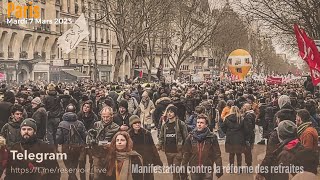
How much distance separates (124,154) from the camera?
6105 mm

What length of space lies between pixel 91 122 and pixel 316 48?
4.57m

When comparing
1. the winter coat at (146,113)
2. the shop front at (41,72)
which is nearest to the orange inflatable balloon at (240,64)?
the shop front at (41,72)

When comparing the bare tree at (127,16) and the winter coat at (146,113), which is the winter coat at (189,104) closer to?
the winter coat at (146,113)

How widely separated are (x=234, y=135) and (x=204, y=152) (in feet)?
8.15

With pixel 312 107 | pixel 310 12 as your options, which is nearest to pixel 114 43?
pixel 310 12

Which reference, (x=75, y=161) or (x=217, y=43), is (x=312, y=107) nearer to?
(x=75, y=161)

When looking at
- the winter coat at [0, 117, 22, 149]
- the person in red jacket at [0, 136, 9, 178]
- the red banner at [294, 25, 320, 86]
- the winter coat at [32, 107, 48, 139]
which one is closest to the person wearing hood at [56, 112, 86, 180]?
the winter coat at [0, 117, 22, 149]

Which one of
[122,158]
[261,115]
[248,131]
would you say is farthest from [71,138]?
[261,115]

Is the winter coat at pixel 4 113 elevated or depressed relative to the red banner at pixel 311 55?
depressed

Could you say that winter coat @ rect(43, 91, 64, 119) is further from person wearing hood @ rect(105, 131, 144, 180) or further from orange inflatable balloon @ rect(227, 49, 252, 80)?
orange inflatable balloon @ rect(227, 49, 252, 80)

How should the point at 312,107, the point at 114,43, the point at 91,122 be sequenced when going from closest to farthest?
the point at 91,122
the point at 312,107
the point at 114,43

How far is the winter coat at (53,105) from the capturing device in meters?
12.2

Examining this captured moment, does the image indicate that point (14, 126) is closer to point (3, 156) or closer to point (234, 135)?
point (3, 156)

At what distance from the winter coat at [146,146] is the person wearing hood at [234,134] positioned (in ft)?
6.30
